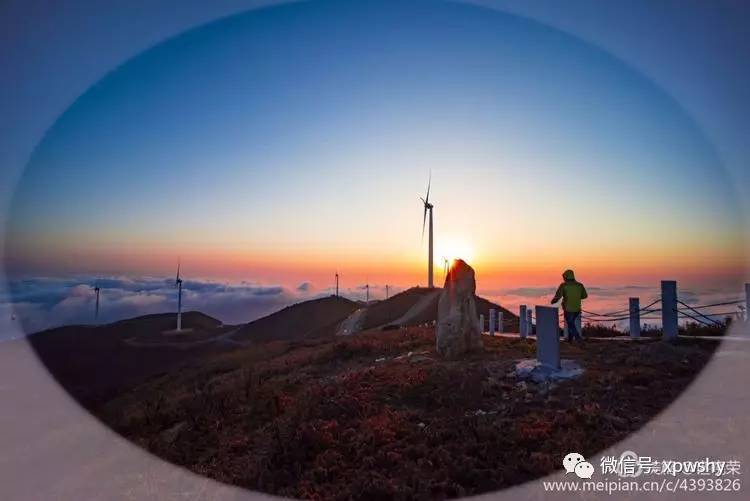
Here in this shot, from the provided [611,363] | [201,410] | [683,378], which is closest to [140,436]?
[201,410]

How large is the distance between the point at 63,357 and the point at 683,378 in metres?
76.8

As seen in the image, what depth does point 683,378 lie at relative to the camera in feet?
46.8

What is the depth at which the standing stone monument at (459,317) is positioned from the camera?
20.3 m

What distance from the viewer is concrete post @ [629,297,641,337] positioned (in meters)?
20.5

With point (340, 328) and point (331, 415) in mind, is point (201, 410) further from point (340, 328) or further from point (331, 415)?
point (340, 328)

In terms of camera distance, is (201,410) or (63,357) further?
(63,357)

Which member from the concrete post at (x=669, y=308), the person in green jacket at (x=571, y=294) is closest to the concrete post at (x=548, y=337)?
the person in green jacket at (x=571, y=294)

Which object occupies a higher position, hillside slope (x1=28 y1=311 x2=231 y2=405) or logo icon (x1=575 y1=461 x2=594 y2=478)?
logo icon (x1=575 y1=461 x2=594 y2=478)

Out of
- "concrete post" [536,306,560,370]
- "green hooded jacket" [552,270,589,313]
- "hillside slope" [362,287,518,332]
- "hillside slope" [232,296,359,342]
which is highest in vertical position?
"green hooded jacket" [552,270,589,313]

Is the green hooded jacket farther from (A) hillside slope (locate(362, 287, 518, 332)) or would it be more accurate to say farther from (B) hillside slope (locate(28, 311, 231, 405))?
(B) hillside slope (locate(28, 311, 231, 405))

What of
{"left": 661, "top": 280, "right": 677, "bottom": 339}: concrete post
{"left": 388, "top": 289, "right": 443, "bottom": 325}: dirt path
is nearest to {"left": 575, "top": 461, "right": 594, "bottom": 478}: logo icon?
{"left": 661, "top": 280, "right": 677, "bottom": 339}: concrete post

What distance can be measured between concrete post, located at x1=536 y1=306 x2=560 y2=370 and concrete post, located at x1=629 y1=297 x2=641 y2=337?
6.48m

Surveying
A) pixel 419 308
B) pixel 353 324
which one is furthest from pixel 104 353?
pixel 419 308

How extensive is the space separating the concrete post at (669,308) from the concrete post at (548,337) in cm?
511
